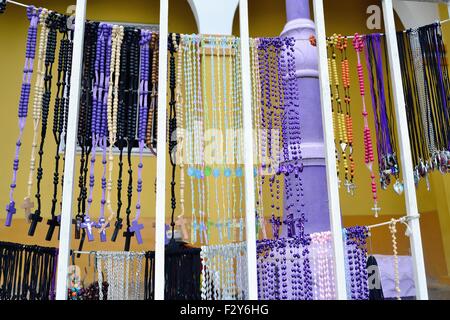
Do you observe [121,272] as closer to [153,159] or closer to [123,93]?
[123,93]

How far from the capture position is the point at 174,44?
210 centimetres

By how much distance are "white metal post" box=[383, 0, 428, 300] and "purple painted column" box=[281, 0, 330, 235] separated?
2.98 ft

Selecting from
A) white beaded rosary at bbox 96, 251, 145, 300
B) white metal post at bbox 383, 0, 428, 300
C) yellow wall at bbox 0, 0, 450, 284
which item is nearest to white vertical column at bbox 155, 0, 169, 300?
white metal post at bbox 383, 0, 428, 300

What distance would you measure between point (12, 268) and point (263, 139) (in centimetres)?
148

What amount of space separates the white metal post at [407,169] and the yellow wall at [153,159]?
3.55m

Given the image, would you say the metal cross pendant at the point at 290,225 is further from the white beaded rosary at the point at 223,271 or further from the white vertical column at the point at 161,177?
the white vertical column at the point at 161,177

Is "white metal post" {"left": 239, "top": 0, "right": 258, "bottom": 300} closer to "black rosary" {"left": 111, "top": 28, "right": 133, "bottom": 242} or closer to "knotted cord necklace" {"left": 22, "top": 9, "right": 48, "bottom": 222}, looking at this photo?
A: "black rosary" {"left": 111, "top": 28, "right": 133, "bottom": 242}

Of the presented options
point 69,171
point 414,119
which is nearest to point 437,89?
point 414,119

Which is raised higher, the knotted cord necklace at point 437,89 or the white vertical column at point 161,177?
the knotted cord necklace at point 437,89

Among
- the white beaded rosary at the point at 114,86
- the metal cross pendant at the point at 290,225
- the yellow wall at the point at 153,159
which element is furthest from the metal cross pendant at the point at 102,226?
the yellow wall at the point at 153,159

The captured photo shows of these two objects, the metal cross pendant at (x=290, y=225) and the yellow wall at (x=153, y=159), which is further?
the yellow wall at (x=153, y=159)

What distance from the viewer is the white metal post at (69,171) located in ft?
4.09

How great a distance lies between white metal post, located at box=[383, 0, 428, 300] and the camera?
56.2 inches
